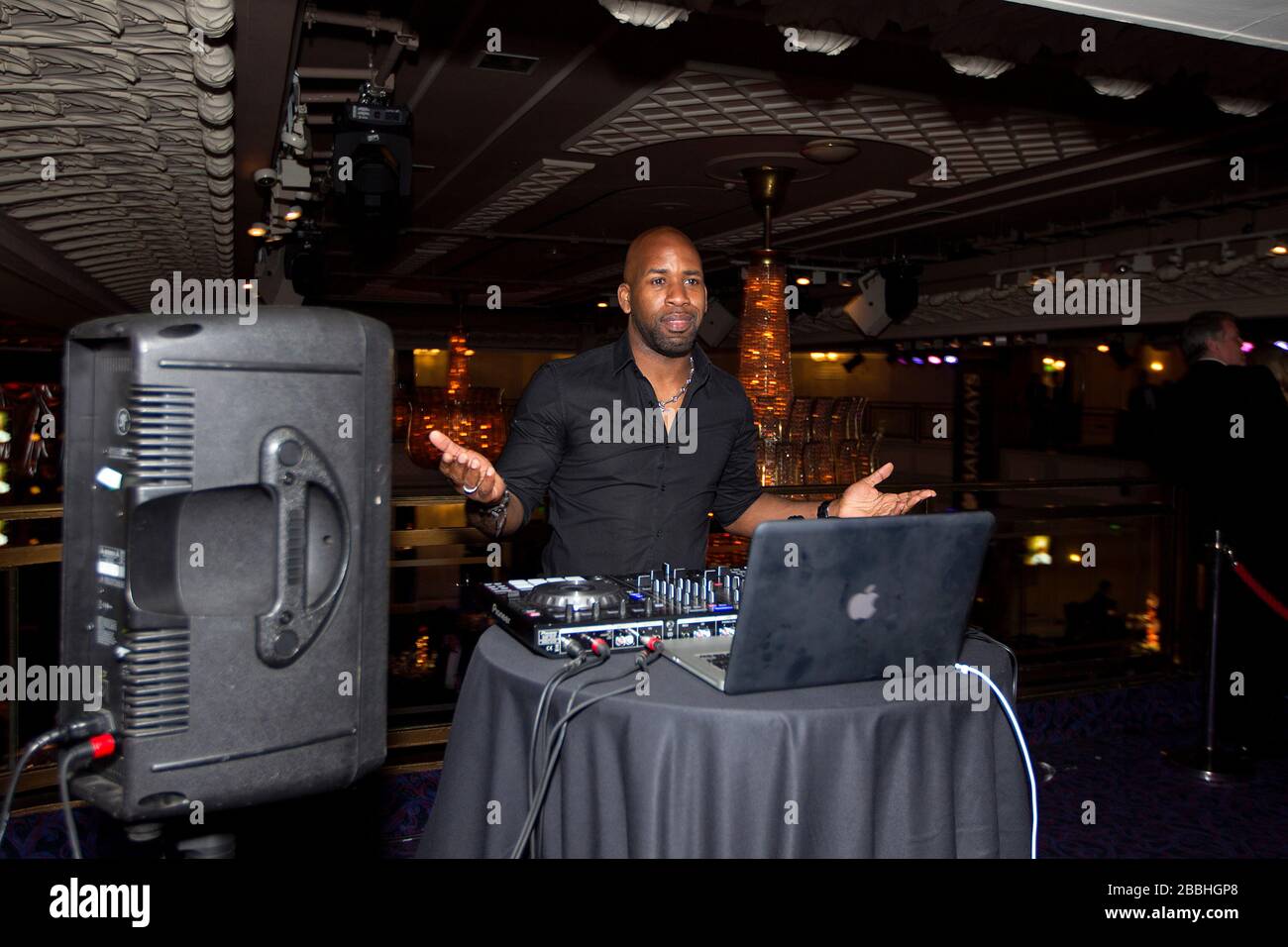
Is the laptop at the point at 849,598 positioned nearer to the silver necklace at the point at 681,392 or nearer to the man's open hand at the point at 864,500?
the man's open hand at the point at 864,500

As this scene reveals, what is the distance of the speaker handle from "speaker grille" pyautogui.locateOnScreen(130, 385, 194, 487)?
8cm

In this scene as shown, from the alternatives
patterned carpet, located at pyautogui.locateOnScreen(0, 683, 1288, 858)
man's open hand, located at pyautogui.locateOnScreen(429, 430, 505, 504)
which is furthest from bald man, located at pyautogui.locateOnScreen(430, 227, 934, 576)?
patterned carpet, located at pyautogui.locateOnScreen(0, 683, 1288, 858)

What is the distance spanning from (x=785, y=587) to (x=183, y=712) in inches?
29.7

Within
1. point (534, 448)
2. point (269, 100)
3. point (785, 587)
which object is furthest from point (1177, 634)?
point (269, 100)

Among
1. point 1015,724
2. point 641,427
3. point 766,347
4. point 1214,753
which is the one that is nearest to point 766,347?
point 766,347

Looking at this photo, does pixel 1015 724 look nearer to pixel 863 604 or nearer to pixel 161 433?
pixel 863 604

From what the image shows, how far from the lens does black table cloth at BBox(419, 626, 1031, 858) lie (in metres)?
1.35

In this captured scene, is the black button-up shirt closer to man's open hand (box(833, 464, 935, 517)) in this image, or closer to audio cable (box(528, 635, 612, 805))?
man's open hand (box(833, 464, 935, 517))

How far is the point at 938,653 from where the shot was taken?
57.2 inches

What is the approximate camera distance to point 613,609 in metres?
1.63

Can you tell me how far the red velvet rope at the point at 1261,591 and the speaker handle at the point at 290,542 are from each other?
380 cm

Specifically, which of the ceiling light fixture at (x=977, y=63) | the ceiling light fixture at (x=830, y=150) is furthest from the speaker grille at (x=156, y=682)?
the ceiling light fixture at (x=830, y=150)

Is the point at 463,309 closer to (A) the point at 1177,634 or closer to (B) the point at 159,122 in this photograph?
(B) the point at 159,122

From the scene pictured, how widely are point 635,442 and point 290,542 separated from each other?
1315 millimetres
